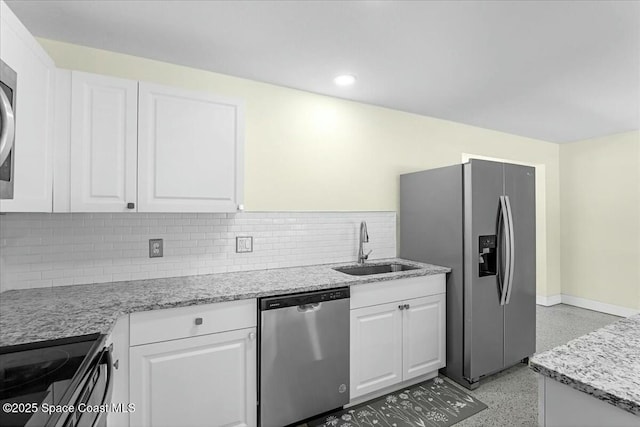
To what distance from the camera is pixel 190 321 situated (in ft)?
5.53

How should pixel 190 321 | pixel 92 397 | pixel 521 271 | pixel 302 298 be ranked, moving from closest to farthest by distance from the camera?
pixel 92 397 < pixel 190 321 < pixel 302 298 < pixel 521 271

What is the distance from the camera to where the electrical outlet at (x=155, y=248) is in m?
2.20

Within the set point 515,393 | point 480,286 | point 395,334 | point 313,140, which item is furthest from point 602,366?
point 313,140

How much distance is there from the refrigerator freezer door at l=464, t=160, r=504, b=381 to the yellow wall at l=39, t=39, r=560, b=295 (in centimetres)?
92

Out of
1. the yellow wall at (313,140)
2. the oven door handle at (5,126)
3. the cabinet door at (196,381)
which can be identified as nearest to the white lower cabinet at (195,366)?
the cabinet door at (196,381)

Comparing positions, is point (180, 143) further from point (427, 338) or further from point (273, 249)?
point (427, 338)

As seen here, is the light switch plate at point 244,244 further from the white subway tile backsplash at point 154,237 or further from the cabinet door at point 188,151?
the cabinet door at point 188,151

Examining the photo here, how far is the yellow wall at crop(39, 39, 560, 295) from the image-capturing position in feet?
7.48

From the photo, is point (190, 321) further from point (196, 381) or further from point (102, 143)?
point (102, 143)

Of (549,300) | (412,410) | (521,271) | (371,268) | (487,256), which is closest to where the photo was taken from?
(412,410)

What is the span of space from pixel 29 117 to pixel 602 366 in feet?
8.19

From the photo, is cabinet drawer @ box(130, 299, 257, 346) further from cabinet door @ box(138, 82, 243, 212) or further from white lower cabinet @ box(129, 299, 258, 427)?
cabinet door @ box(138, 82, 243, 212)

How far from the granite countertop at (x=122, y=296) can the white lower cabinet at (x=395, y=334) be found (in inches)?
5.1

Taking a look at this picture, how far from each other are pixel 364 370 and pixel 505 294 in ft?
4.50
